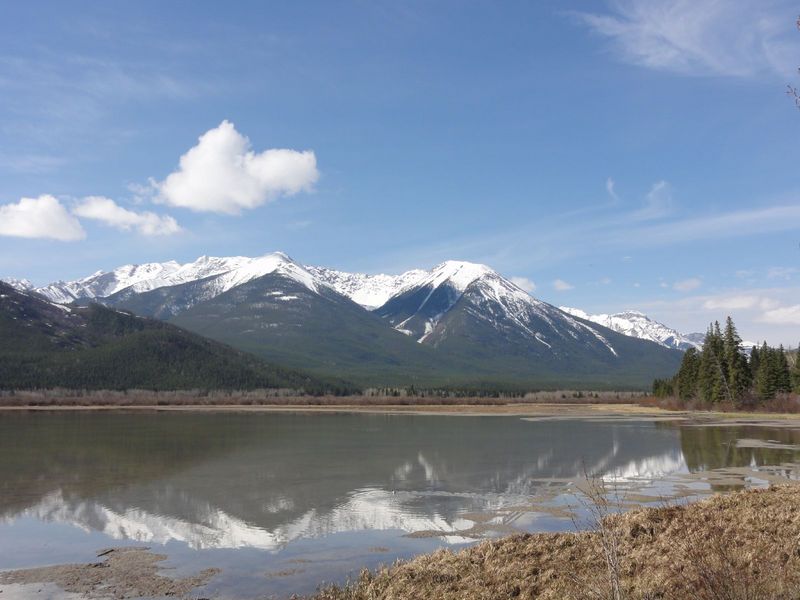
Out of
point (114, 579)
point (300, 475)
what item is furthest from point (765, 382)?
point (114, 579)

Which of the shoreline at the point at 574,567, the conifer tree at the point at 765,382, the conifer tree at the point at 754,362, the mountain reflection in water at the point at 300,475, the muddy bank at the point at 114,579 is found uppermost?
the conifer tree at the point at 754,362

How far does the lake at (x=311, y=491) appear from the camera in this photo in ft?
78.2

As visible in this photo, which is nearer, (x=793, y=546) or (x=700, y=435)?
(x=793, y=546)

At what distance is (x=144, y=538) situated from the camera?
26.2m

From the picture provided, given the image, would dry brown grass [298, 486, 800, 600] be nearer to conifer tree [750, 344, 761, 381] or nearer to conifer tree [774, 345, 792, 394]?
conifer tree [774, 345, 792, 394]

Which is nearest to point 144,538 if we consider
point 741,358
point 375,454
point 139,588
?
point 139,588

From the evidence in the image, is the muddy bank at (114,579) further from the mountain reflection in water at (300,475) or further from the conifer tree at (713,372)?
the conifer tree at (713,372)

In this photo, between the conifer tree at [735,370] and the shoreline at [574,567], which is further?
the conifer tree at [735,370]

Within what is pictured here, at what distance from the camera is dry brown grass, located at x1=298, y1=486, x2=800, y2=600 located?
14773 mm

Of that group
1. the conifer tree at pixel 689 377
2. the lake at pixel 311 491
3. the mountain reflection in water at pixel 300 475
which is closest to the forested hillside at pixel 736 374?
the conifer tree at pixel 689 377

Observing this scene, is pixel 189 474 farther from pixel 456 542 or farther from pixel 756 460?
pixel 756 460

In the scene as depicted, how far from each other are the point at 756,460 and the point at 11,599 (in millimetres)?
46967

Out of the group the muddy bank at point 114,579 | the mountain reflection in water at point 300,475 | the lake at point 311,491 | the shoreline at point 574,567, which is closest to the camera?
the shoreline at point 574,567

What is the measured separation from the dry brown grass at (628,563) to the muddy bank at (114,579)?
506 centimetres
